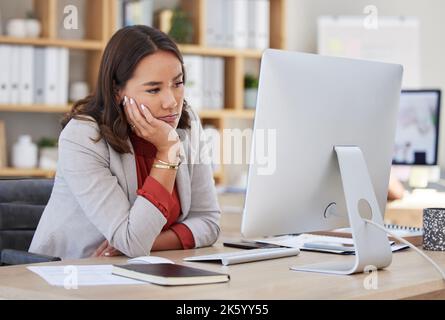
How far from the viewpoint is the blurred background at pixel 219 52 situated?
4211mm

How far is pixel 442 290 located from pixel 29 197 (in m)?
1.33

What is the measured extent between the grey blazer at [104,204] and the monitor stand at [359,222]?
1.48ft

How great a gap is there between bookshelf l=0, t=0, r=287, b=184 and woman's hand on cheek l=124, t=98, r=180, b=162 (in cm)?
215

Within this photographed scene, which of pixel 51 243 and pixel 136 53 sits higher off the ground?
pixel 136 53

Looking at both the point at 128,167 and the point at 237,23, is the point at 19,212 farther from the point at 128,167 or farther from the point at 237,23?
the point at 237,23

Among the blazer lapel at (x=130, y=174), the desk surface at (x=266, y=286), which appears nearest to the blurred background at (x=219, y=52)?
the blazer lapel at (x=130, y=174)

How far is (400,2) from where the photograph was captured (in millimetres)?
5680

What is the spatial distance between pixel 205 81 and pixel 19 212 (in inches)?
102

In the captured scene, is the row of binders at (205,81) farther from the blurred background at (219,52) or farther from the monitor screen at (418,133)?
the monitor screen at (418,133)

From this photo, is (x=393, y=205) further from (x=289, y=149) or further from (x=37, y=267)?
(x=37, y=267)

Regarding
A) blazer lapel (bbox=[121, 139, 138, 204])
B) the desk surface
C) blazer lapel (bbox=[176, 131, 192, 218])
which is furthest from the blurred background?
the desk surface

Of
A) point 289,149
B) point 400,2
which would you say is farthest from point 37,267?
point 400,2

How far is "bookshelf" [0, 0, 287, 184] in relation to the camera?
4301 mm
